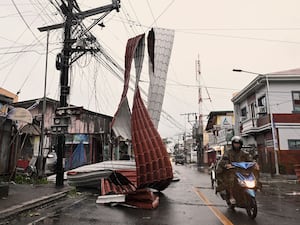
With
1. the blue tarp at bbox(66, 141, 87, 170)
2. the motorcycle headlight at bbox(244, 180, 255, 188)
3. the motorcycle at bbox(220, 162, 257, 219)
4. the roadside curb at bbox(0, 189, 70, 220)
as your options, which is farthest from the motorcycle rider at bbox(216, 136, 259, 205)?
the blue tarp at bbox(66, 141, 87, 170)

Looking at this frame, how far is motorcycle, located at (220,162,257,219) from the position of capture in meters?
6.53

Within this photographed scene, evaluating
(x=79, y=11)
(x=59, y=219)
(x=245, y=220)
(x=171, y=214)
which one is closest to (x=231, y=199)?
(x=245, y=220)

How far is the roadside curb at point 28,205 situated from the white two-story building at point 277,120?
19.0 meters

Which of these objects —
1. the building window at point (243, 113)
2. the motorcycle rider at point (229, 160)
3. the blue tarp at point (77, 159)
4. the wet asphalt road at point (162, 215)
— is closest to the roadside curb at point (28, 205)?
the wet asphalt road at point (162, 215)

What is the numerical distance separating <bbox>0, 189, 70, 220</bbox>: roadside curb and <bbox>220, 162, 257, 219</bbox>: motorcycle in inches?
214

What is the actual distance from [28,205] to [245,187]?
5752mm

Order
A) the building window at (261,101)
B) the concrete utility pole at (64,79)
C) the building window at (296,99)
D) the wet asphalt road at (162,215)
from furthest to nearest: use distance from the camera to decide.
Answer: the building window at (261,101) → the building window at (296,99) → the concrete utility pole at (64,79) → the wet asphalt road at (162,215)

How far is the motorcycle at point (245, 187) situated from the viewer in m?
6.53

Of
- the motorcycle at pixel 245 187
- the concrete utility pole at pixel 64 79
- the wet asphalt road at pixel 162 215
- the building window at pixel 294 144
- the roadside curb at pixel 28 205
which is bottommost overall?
the wet asphalt road at pixel 162 215

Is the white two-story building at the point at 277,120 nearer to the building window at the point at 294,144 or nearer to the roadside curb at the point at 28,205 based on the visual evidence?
the building window at the point at 294,144

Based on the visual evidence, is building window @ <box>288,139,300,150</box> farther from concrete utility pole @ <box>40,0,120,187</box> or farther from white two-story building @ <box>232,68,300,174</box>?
concrete utility pole @ <box>40,0,120,187</box>

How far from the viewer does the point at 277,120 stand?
82.2 ft

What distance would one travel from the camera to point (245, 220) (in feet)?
21.0

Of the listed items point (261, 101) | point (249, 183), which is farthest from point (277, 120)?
point (249, 183)
